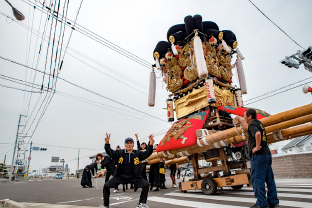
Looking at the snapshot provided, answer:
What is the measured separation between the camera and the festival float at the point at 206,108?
4758 mm

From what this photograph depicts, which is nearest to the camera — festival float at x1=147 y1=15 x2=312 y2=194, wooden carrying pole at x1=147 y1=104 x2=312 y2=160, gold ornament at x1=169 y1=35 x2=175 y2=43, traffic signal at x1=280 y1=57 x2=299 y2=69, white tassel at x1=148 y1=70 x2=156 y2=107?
wooden carrying pole at x1=147 y1=104 x2=312 y2=160

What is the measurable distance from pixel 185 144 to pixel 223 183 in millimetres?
1471

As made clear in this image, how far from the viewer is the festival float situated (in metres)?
4.76

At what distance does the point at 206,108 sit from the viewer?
258 inches

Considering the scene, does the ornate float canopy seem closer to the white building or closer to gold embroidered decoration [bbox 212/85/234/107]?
gold embroidered decoration [bbox 212/85/234/107]

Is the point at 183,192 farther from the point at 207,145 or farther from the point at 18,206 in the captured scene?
the point at 18,206

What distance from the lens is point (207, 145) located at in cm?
518

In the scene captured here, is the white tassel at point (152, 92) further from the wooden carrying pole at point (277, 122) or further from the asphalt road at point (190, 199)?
the asphalt road at point (190, 199)

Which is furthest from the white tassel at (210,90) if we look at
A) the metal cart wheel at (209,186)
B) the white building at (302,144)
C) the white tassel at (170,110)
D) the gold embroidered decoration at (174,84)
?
the white building at (302,144)

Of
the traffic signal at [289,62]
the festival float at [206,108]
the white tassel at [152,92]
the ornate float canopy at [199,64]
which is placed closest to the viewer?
the festival float at [206,108]

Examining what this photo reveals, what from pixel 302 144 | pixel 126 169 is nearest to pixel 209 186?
pixel 126 169

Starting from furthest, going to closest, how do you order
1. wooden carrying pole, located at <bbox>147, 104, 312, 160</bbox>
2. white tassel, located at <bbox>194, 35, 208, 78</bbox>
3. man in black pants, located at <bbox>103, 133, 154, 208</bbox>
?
white tassel, located at <bbox>194, 35, 208, 78</bbox> → man in black pants, located at <bbox>103, 133, 154, 208</bbox> → wooden carrying pole, located at <bbox>147, 104, 312, 160</bbox>

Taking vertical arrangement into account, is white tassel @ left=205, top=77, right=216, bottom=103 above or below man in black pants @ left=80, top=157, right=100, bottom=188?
above

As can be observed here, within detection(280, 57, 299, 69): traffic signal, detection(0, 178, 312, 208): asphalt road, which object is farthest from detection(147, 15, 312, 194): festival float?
detection(280, 57, 299, 69): traffic signal
